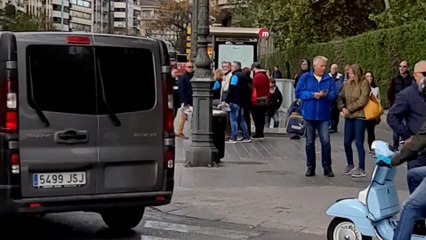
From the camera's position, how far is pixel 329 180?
40.6 ft

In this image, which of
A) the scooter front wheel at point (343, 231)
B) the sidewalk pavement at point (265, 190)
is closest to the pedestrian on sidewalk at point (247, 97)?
the sidewalk pavement at point (265, 190)

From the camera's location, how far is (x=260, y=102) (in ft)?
63.9

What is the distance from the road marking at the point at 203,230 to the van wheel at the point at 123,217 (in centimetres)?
27

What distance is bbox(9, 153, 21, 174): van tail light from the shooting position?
7.30 meters

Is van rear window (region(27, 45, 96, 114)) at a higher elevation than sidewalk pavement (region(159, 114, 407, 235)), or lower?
higher

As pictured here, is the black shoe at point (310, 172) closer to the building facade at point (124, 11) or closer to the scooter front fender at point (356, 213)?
the scooter front fender at point (356, 213)

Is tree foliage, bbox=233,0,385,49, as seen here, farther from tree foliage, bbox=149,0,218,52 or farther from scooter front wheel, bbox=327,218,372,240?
tree foliage, bbox=149,0,218,52

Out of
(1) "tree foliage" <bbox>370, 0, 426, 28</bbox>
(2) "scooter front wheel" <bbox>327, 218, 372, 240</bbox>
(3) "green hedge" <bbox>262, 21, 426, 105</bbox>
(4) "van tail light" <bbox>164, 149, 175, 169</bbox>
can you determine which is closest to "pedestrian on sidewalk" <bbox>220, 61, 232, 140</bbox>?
(3) "green hedge" <bbox>262, 21, 426, 105</bbox>

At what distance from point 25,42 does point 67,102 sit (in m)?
0.65

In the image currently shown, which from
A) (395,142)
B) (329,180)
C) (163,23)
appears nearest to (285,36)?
(395,142)

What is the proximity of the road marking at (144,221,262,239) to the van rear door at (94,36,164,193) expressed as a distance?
0.96m

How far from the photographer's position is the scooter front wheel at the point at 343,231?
7175 millimetres

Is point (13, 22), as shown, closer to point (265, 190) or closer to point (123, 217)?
point (265, 190)

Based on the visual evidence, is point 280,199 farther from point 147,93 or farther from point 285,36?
point 285,36
